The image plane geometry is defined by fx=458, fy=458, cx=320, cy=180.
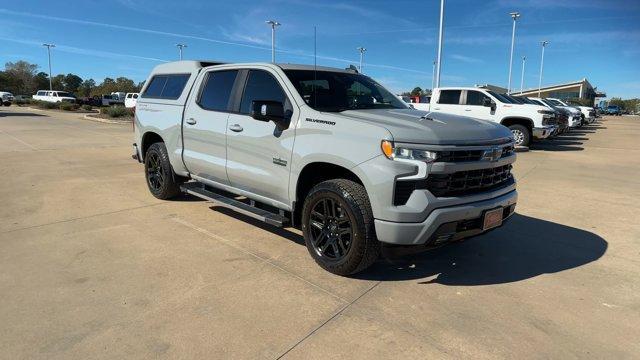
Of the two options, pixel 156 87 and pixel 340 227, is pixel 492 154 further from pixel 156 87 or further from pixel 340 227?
pixel 156 87

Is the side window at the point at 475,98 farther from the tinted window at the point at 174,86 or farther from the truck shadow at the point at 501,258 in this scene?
the tinted window at the point at 174,86

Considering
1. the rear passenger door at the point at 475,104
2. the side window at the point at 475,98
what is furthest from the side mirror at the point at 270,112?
the side window at the point at 475,98

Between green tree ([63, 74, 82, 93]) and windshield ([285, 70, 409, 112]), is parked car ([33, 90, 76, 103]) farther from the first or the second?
green tree ([63, 74, 82, 93])

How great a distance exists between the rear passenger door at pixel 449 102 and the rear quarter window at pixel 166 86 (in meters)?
10.2

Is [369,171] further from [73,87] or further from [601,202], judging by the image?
[73,87]

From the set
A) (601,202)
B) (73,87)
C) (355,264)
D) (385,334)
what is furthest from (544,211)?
(73,87)

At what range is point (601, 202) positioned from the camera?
714 centimetres

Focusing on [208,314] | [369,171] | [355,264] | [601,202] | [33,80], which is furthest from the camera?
[33,80]

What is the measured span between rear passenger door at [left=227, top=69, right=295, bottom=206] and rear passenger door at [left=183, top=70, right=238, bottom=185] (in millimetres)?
173

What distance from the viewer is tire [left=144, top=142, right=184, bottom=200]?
627 cm

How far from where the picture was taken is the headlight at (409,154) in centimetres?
348

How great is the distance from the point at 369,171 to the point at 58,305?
8.37 ft

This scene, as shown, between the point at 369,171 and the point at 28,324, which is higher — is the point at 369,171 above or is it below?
above

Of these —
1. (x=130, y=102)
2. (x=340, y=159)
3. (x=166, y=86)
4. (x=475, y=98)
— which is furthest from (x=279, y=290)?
(x=130, y=102)
